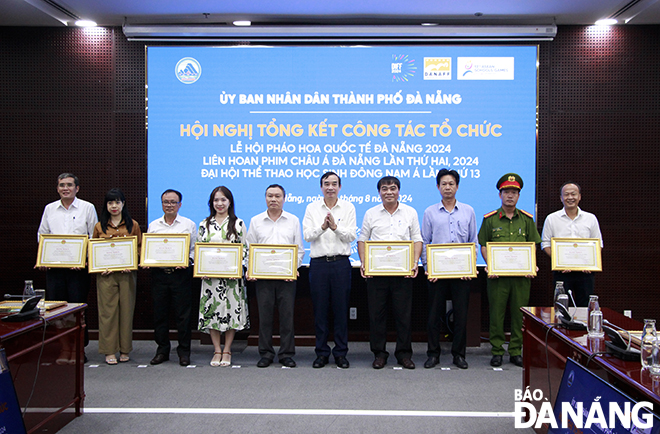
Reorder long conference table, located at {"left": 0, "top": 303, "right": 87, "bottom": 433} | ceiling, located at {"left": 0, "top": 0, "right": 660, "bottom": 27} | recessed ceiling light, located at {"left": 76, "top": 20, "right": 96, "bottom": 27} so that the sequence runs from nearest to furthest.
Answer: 1. long conference table, located at {"left": 0, "top": 303, "right": 87, "bottom": 433}
2. ceiling, located at {"left": 0, "top": 0, "right": 660, "bottom": 27}
3. recessed ceiling light, located at {"left": 76, "top": 20, "right": 96, "bottom": 27}

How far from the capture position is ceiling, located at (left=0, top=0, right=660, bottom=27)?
456 centimetres

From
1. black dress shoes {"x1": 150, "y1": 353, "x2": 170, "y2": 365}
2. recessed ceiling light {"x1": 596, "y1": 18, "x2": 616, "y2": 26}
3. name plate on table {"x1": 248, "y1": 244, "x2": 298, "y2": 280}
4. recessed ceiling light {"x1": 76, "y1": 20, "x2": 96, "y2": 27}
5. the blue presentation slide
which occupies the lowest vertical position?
black dress shoes {"x1": 150, "y1": 353, "x2": 170, "y2": 365}

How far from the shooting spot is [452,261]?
4.01 meters

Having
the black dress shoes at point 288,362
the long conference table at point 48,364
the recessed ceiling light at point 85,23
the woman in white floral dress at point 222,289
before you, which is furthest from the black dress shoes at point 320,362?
the recessed ceiling light at point 85,23

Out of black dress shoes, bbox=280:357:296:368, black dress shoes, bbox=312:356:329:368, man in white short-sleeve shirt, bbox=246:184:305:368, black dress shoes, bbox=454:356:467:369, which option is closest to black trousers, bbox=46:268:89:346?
man in white short-sleeve shirt, bbox=246:184:305:368

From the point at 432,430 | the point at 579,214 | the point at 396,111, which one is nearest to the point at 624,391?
the point at 432,430

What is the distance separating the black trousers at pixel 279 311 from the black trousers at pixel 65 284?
1657mm

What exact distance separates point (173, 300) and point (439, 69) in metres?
3.53

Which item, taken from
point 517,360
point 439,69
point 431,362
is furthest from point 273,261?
point 439,69

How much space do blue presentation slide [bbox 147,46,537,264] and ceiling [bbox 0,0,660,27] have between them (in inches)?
14.4

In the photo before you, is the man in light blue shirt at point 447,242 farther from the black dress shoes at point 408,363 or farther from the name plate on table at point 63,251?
the name plate on table at point 63,251

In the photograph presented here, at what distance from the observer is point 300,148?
4879 mm

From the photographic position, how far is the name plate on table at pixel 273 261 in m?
4.03

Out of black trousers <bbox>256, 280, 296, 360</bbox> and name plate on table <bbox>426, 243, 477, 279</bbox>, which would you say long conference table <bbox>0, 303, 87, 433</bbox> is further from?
name plate on table <bbox>426, 243, 477, 279</bbox>
